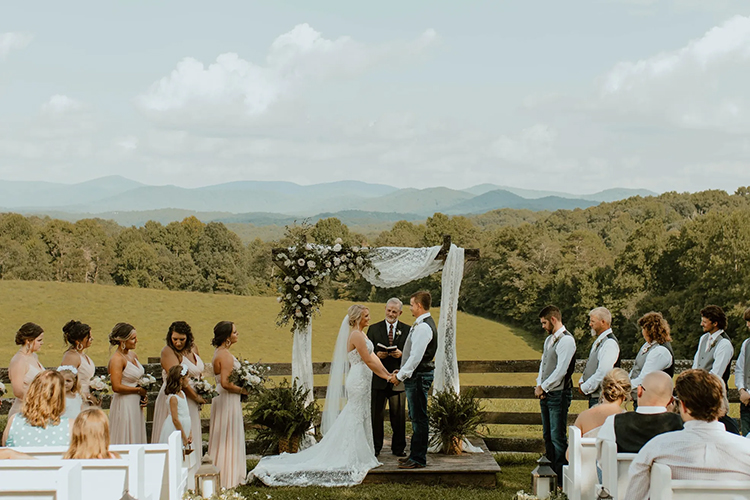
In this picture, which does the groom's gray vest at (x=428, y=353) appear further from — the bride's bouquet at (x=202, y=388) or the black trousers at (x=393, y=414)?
the bride's bouquet at (x=202, y=388)

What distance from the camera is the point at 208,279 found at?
4597cm

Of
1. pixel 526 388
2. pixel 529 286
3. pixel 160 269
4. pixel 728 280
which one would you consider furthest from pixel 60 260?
pixel 526 388

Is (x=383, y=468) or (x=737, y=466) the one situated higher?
(x=737, y=466)

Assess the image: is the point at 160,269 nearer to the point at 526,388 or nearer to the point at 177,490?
the point at 526,388

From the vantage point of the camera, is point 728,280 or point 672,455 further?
point 728,280

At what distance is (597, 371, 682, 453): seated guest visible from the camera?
177 inches

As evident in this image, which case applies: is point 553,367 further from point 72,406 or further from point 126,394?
point 72,406

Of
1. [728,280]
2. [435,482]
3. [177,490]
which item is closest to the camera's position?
[177,490]

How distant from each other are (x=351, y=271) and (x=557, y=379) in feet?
9.81

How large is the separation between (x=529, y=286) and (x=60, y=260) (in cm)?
2879

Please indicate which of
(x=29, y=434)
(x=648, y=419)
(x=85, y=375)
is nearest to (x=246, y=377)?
(x=85, y=375)

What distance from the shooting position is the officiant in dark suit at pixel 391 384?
8.01m

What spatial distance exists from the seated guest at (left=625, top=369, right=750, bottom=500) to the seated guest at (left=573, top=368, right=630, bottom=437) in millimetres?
1510

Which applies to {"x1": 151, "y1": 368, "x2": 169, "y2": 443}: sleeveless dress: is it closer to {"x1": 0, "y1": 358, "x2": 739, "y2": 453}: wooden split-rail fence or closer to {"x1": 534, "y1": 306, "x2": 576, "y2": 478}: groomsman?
{"x1": 0, "y1": 358, "x2": 739, "y2": 453}: wooden split-rail fence
